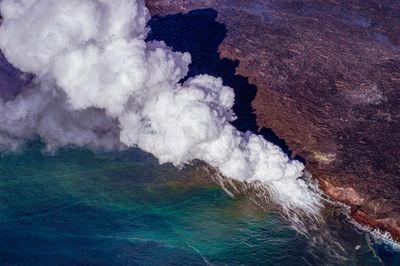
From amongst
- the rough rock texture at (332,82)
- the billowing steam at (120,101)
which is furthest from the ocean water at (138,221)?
the rough rock texture at (332,82)

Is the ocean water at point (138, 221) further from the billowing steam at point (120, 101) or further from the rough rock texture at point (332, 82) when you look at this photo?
the rough rock texture at point (332, 82)

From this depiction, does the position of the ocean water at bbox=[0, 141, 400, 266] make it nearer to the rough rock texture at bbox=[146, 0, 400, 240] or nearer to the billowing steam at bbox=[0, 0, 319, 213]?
the billowing steam at bbox=[0, 0, 319, 213]

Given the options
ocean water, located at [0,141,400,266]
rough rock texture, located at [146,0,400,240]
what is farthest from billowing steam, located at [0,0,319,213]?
rough rock texture, located at [146,0,400,240]

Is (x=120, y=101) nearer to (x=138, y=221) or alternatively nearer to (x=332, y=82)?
(x=138, y=221)

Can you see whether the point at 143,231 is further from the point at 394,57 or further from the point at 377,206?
the point at 394,57

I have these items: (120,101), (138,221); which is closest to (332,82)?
(120,101)

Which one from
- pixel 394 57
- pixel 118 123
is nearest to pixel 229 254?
pixel 118 123
